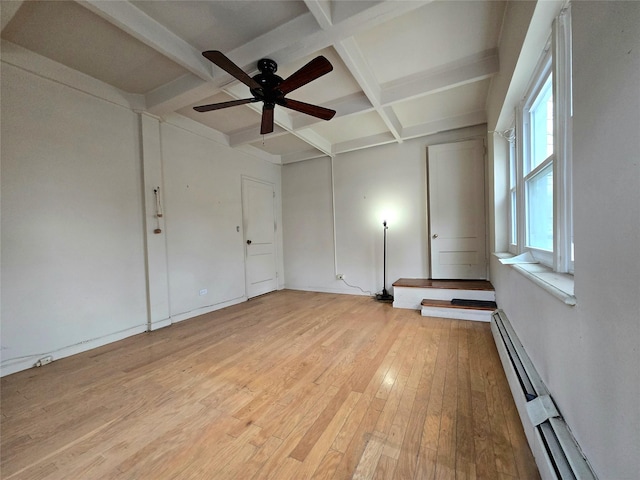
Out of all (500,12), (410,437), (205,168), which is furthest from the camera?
(205,168)

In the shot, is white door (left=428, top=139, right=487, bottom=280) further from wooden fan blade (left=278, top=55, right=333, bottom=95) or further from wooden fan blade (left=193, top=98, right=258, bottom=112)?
wooden fan blade (left=193, top=98, right=258, bottom=112)

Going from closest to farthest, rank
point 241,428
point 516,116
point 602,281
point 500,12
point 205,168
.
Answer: point 602,281 < point 241,428 < point 500,12 < point 516,116 < point 205,168

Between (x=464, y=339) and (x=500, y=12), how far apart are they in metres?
2.93

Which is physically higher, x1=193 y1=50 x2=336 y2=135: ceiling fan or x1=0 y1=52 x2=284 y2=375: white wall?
x1=193 y1=50 x2=336 y2=135: ceiling fan

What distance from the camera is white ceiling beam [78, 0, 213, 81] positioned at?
5.81ft

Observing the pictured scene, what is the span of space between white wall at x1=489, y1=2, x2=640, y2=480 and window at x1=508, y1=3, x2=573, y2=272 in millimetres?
408

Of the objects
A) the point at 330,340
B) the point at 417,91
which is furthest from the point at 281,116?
the point at 330,340

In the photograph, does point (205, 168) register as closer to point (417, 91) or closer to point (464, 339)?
point (417, 91)

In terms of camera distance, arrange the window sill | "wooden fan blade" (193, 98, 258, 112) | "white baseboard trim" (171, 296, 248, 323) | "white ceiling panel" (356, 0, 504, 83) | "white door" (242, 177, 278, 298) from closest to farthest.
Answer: the window sill, "white ceiling panel" (356, 0, 504, 83), "wooden fan blade" (193, 98, 258, 112), "white baseboard trim" (171, 296, 248, 323), "white door" (242, 177, 278, 298)

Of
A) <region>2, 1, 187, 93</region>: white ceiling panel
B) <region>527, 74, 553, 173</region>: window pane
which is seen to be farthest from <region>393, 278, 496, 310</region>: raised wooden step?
<region>2, 1, 187, 93</region>: white ceiling panel

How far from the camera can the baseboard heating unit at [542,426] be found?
88 centimetres

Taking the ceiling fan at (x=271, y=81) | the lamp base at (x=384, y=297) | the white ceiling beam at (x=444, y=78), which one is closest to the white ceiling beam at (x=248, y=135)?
the ceiling fan at (x=271, y=81)

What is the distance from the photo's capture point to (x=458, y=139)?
386 cm

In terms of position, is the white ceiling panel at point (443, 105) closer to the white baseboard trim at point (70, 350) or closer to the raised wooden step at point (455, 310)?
the raised wooden step at point (455, 310)
